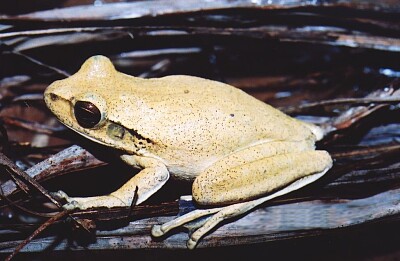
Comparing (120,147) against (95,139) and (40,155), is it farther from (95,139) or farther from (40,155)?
(40,155)

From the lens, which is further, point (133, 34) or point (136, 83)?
point (133, 34)

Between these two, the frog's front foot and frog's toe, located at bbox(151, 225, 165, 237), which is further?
frog's toe, located at bbox(151, 225, 165, 237)

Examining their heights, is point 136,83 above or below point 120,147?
above

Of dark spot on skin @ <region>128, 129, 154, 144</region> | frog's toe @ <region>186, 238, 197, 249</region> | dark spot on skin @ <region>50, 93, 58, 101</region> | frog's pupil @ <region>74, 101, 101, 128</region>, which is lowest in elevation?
frog's toe @ <region>186, 238, 197, 249</region>

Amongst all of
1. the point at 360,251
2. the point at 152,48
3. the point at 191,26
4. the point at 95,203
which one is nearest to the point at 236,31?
the point at 191,26

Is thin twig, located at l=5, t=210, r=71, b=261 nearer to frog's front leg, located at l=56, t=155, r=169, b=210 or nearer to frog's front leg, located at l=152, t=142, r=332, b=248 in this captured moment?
frog's front leg, located at l=56, t=155, r=169, b=210

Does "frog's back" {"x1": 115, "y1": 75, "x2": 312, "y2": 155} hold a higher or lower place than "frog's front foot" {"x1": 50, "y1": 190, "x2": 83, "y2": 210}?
higher

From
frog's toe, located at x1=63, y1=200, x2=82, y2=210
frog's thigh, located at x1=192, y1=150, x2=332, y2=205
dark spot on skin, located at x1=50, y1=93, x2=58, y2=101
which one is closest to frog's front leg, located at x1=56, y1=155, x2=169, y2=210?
frog's toe, located at x1=63, y1=200, x2=82, y2=210
